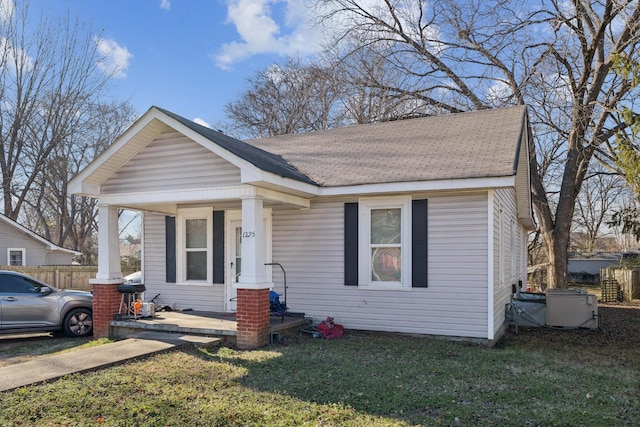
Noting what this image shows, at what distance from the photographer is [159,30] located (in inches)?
663

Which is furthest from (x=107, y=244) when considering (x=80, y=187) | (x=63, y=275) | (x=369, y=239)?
(x=63, y=275)

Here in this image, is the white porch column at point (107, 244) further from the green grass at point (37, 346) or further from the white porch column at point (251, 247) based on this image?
the white porch column at point (251, 247)

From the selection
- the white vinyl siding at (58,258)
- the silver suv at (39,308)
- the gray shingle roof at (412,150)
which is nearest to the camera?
the gray shingle roof at (412,150)

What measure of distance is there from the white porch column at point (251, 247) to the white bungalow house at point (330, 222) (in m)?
0.02

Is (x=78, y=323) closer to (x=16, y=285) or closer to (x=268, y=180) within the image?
(x=16, y=285)

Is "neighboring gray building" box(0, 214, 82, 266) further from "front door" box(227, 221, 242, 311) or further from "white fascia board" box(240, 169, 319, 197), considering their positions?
"white fascia board" box(240, 169, 319, 197)

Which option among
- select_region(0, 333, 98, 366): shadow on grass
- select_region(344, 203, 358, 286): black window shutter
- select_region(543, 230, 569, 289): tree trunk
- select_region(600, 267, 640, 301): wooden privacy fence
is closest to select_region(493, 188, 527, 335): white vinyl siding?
select_region(344, 203, 358, 286): black window shutter

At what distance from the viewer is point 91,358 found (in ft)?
21.8

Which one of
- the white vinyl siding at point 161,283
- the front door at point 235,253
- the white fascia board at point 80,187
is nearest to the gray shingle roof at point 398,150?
the front door at point 235,253

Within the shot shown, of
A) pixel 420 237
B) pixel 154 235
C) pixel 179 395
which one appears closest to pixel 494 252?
pixel 420 237

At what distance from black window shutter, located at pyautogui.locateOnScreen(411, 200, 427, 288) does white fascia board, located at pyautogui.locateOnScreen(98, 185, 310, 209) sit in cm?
209

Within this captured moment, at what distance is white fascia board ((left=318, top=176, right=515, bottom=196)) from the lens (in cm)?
746

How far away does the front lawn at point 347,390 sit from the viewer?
14.9 feet

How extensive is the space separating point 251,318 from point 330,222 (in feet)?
8.44
